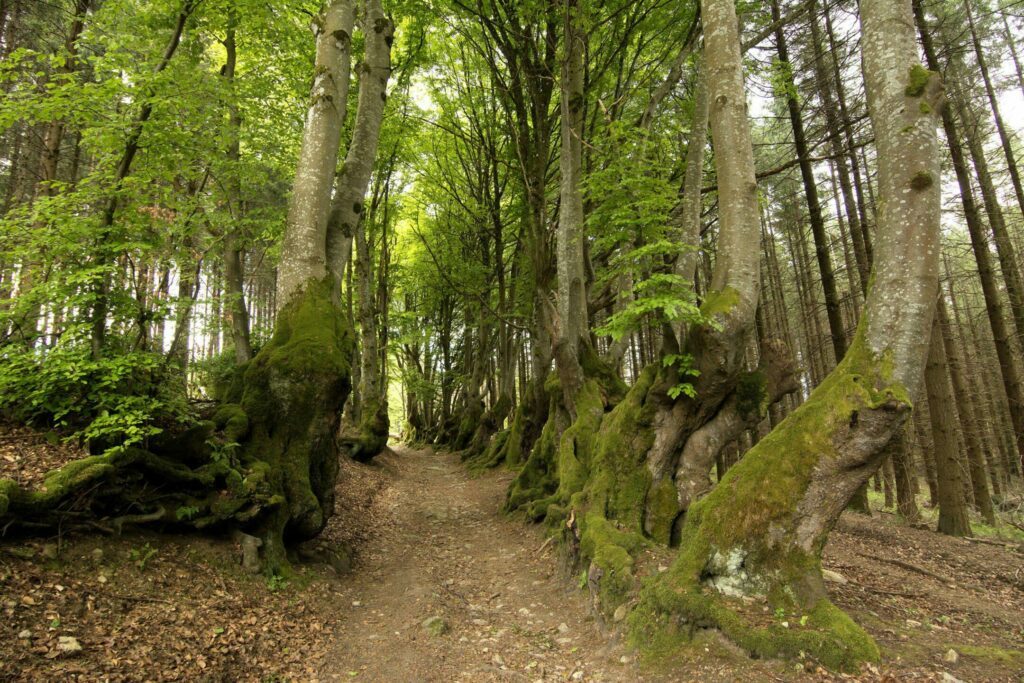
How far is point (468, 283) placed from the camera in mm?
18109

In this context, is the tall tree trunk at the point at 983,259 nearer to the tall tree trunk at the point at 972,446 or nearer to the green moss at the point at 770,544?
the tall tree trunk at the point at 972,446

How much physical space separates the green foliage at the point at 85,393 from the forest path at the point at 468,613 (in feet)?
9.35

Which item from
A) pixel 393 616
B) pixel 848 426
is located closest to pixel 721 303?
pixel 848 426

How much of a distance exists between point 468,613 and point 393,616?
0.82m

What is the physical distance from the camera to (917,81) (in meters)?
3.88

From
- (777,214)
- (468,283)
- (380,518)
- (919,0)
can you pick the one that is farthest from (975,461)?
(468,283)

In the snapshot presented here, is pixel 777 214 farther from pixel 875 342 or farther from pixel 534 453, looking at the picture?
pixel 875 342

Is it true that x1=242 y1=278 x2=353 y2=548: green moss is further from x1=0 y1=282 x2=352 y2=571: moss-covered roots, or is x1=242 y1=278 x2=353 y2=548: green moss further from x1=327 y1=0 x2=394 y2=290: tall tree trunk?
x1=327 y1=0 x2=394 y2=290: tall tree trunk

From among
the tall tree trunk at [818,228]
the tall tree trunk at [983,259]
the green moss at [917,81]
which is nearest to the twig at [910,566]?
the tall tree trunk at [818,228]

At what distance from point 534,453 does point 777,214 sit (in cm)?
1110

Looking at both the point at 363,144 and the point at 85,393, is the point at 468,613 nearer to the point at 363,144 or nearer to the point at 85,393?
the point at 85,393

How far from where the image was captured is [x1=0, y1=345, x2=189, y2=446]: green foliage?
439 cm

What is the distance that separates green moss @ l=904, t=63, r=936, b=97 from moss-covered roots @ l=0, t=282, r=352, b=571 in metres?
6.42

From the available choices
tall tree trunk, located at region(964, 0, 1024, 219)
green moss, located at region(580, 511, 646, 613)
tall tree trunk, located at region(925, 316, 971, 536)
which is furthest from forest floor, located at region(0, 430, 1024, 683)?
tall tree trunk, located at region(964, 0, 1024, 219)
